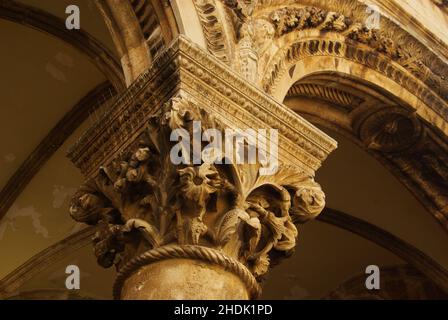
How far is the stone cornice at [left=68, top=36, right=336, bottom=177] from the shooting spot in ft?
13.2

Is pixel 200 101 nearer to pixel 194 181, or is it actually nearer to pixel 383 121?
pixel 194 181

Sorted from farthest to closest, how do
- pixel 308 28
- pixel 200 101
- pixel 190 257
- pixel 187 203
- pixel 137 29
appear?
pixel 308 28, pixel 137 29, pixel 200 101, pixel 187 203, pixel 190 257

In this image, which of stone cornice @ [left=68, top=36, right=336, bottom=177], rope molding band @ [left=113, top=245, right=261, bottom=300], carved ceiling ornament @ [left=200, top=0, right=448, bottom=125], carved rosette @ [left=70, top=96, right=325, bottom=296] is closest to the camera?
rope molding band @ [left=113, top=245, right=261, bottom=300]

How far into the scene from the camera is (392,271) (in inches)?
321

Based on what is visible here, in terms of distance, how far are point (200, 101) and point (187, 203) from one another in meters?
0.49

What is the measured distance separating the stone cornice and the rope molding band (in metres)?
0.62

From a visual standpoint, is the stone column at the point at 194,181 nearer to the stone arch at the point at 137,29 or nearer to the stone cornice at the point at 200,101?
the stone cornice at the point at 200,101

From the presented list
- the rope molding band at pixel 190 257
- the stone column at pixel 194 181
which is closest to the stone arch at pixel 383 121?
the stone column at pixel 194 181

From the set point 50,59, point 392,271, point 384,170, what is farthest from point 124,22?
point 392,271

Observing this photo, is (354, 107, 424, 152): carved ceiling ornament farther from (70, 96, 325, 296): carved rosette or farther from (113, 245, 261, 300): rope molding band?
(113, 245, 261, 300): rope molding band

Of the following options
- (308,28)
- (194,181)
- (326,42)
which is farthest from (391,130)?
(194,181)

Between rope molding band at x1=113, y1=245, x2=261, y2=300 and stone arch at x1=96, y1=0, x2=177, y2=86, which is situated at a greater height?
stone arch at x1=96, y1=0, x2=177, y2=86

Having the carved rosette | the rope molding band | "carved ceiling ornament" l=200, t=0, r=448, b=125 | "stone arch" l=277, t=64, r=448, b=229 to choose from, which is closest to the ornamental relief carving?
"carved ceiling ornament" l=200, t=0, r=448, b=125

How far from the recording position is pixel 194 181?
147 inches
